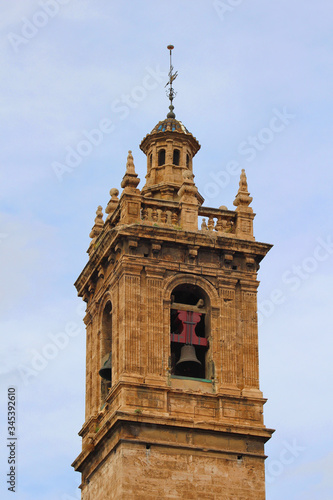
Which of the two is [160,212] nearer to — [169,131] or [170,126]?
[169,131]

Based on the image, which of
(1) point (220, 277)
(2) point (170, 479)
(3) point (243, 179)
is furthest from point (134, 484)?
(3) point (243, 179)

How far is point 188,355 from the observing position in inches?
2320

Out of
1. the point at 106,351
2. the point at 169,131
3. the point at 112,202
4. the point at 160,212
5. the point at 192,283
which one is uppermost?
the point at 169,131

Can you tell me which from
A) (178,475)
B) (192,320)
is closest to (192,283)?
(192,320)

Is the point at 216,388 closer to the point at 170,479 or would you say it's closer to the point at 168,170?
the point at 170,479

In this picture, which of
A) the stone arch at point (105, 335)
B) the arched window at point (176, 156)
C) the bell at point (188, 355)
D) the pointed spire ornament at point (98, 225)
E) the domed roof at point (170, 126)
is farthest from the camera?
the domed roof at point (170, 126)

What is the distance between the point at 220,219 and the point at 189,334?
4705 mm

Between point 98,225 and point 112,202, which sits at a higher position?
point 112,202

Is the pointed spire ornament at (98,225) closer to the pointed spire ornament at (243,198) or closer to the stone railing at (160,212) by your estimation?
the stone railing at (160,212)

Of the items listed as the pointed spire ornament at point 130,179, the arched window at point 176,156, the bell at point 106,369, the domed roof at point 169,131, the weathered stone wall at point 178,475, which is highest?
the domed roof at point 169,131

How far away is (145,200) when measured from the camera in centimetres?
6088

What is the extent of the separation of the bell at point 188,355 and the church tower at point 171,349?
5 centimetres

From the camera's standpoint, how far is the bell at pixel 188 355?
58844 mm

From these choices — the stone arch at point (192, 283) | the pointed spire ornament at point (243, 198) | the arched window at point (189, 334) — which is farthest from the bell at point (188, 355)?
the pointed spire ornament at point (243, 198)
